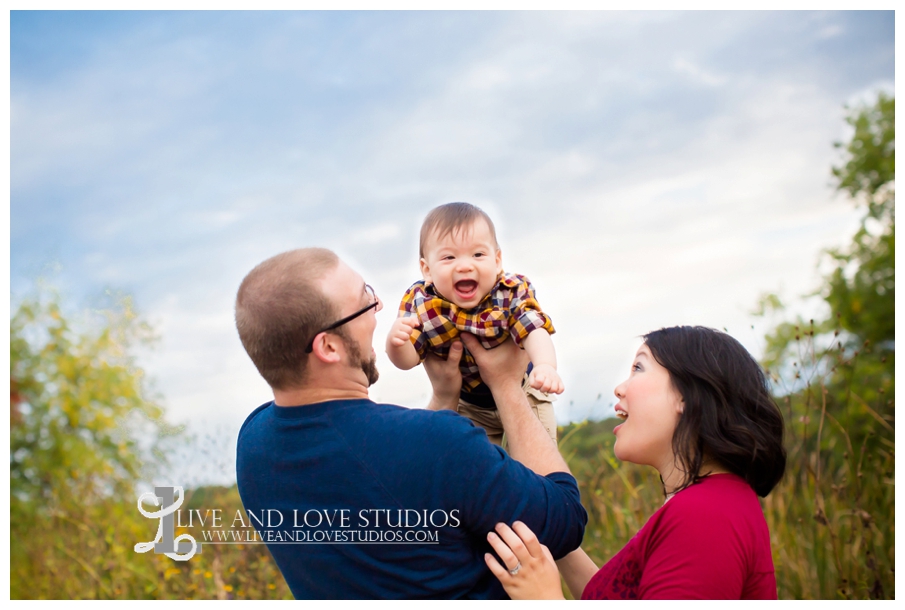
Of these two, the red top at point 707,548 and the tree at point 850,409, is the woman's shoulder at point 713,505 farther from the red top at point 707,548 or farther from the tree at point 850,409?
the tree at point 850,409

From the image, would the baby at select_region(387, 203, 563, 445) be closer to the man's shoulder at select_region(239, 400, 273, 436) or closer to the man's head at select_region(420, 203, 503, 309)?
the man's head at select_region(420, 203, 503, 309)

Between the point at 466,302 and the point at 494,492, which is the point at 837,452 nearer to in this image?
the point at 466,302

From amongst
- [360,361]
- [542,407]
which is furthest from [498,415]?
[360,361]

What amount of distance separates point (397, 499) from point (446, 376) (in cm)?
84

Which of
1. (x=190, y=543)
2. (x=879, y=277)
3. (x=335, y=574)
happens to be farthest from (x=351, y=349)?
(x=879, y=277)

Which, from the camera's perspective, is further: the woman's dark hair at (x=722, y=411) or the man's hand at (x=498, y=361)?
the man's hand at (x=498, y=361)

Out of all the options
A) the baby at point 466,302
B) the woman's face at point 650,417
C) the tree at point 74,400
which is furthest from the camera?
the tree at point 74,400

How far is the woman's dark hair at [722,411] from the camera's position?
208 centimetres

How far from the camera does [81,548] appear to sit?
547 centimetres

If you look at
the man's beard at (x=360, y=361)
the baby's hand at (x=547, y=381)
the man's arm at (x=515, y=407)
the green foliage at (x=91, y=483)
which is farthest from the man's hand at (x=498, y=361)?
the green foliage at (x=91, y=483)

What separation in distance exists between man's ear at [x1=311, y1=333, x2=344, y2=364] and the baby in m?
0.55

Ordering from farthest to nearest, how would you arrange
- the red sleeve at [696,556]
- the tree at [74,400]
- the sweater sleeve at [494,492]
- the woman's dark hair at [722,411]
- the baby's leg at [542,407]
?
1. the tree at [74,400]
2. the baby's leg at [542,407]
3. the woman's dark hair at [722,411]
4. the sweater sleeve at [494,492]
5. the red sleeve at [696,556]

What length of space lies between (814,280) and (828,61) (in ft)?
8.01

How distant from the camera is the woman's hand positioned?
6.45 ft
